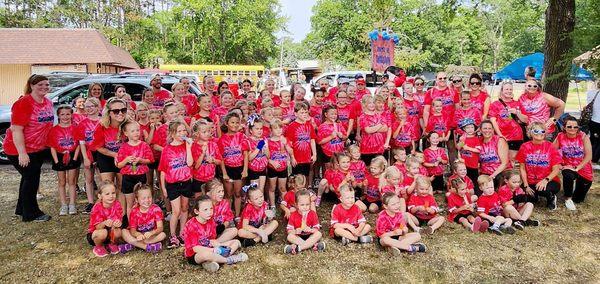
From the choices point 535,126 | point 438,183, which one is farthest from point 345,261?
point 535,126

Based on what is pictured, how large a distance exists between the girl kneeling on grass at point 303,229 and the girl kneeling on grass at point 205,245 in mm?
520

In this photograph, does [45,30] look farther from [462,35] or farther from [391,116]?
[462,35]

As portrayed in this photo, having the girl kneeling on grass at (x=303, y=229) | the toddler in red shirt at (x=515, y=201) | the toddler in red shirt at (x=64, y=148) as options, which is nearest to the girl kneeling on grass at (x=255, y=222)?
the girl kneeling on grass at (x=303, y=229)

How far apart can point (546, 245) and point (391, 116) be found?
103 inches

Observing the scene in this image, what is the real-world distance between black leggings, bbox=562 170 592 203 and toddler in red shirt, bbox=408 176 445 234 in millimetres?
2133

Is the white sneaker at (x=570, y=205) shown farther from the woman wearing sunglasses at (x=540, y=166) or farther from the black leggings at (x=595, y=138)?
the black leggings at (x=595, y=138)

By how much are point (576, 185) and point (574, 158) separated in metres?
0.42

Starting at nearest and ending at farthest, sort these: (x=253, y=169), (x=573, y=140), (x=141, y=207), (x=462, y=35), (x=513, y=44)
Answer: (x=141, y=207) → (x=253, y=169) → (x=573, y=140) → (x=462, y=35) → (x=513, y=44)

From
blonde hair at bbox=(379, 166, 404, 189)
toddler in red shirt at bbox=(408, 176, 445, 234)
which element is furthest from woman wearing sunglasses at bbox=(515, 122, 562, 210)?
blonde hair at bbox=(379, 166, 404, 189)

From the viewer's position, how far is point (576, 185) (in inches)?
225

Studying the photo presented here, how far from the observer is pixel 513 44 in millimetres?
52281

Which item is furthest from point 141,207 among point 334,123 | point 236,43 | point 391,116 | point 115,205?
point 236,43

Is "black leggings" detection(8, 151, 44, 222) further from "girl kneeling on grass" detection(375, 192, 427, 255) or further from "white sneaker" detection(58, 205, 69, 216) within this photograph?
"girl kneeling on grass" detection(375, 192, 427, 255)

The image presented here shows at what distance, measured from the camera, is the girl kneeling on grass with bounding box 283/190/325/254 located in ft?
13.7
